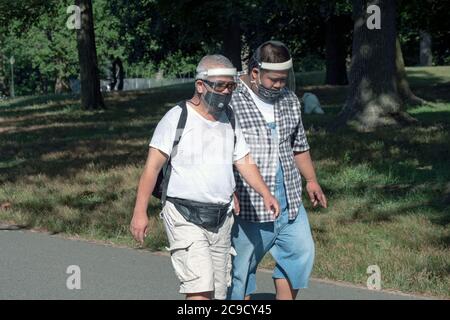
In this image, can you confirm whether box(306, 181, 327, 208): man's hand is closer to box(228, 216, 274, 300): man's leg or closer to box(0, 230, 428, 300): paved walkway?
box(228, 216, 274, 300): man's leg

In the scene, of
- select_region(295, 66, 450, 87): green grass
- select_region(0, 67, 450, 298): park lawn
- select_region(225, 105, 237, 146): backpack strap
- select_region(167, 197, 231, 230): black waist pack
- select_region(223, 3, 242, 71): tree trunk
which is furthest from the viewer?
select_region(295, 66, 450, 87): green grass

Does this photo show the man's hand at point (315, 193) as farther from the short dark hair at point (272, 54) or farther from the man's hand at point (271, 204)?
the short dark hair at point (272, 54)

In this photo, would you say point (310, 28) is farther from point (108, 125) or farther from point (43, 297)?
point (43, 297)

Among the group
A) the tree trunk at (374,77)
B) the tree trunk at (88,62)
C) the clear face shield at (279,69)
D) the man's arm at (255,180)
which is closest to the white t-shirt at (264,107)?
the clear face shield at (279,69)

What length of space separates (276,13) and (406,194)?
82.4 feet

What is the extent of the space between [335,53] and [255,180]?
31959 millimetres

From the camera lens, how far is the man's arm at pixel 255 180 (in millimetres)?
5383

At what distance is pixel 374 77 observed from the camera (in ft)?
60.0

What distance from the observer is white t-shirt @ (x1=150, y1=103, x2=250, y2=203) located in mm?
→ 5324

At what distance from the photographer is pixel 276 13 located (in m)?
35.8

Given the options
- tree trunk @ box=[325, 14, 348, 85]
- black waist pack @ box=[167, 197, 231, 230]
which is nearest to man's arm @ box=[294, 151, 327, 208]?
black waist pack @ box=[167, 197, 231, 230]

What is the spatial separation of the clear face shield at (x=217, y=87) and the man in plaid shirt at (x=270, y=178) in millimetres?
328

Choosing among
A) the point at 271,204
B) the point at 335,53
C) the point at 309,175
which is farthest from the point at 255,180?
the point at 335,53

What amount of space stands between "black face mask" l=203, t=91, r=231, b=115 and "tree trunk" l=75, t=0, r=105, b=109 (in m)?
23.4
